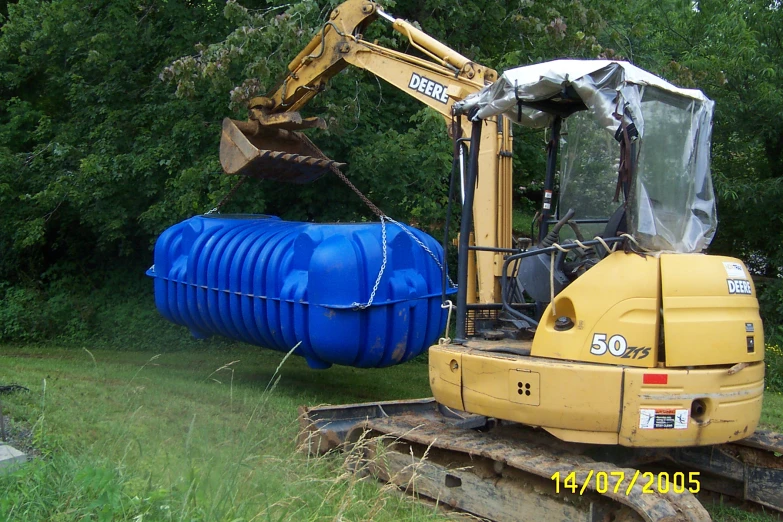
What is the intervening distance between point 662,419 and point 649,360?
0.36 meters

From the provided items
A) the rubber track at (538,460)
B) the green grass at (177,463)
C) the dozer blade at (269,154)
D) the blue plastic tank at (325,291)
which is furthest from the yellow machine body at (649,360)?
the dozer blade at (269,154)

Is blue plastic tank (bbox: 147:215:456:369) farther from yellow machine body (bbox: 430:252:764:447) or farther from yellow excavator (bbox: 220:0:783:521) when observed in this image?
yellow machine body (bbox: 430:252:764:447)

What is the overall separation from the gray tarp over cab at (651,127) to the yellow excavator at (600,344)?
13 mm

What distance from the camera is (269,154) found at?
1012 centimetres

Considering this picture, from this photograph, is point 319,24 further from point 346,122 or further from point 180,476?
point 180,476

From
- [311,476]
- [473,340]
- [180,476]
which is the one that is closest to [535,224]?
[473,340]

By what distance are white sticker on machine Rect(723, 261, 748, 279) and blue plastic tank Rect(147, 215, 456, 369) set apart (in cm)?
404

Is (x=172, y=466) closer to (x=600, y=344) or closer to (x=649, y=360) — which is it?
(x=600, y=344)

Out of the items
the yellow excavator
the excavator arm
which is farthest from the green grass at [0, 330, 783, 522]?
the excavator arm

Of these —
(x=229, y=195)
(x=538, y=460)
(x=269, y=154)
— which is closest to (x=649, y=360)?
(x=538, y=460)

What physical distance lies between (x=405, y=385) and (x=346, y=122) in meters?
3.99

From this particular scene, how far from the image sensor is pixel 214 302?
10.3 metres

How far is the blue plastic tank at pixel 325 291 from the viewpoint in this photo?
8.79 metres
